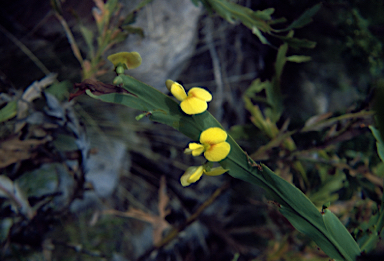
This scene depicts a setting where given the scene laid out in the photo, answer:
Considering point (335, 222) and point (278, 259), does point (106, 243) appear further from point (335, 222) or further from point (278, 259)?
point (335, 222)

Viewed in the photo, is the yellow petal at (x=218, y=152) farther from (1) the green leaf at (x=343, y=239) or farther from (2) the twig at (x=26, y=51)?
(2) the twig at (x=26, y=51)

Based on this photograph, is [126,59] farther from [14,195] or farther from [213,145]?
[14,195]

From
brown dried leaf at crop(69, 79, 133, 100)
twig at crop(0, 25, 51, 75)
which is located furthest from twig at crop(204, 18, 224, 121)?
brown dried leaf at crop(69, 79, 133, 100)

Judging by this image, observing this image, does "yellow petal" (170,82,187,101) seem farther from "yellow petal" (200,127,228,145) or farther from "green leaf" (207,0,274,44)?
"green leaf" (207,0,274,44)

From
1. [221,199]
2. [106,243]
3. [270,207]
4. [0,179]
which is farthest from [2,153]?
[221,199]

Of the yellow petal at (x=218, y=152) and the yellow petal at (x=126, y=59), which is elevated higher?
the yellow petal at (x=126, y=59)

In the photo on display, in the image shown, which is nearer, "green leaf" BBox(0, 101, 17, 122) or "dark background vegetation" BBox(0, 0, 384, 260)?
"green leaf" BBox(0, 101, 17, 122)

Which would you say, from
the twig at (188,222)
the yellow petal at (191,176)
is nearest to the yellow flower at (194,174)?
the yellow petal at (191,176)
